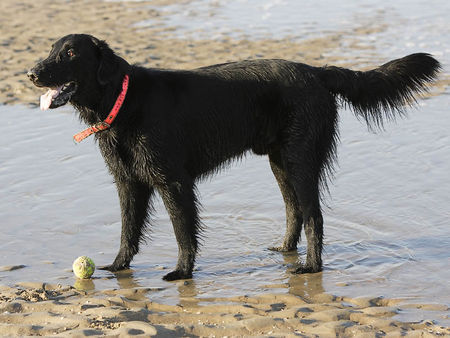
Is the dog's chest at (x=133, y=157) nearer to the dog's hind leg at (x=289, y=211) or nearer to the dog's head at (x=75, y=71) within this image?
the dog's head at (x=75, y=71)

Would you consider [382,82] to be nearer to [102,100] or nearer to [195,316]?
[102,100]

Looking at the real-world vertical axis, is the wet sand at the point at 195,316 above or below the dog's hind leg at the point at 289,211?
below

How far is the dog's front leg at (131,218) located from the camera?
5.86 metres

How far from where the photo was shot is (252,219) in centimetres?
672

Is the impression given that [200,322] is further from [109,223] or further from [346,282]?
[109,223]

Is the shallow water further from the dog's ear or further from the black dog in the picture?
the dog's ear

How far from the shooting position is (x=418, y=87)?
237 inches

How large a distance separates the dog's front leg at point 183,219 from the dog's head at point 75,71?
788 millimetres

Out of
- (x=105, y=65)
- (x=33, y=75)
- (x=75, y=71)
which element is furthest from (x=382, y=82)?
(x=33, y=75)

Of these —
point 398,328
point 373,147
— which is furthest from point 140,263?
point 373,147

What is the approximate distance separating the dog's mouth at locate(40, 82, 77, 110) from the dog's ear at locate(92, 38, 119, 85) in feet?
0.59

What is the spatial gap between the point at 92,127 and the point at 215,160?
92 centimetres

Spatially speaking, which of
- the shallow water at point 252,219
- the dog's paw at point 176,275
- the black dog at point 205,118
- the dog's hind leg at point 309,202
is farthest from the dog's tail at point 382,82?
the dog's paw at point 176,275

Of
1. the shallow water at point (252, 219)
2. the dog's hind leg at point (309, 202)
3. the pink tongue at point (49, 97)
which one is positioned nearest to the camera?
the pink tongue at point (49, 97)
